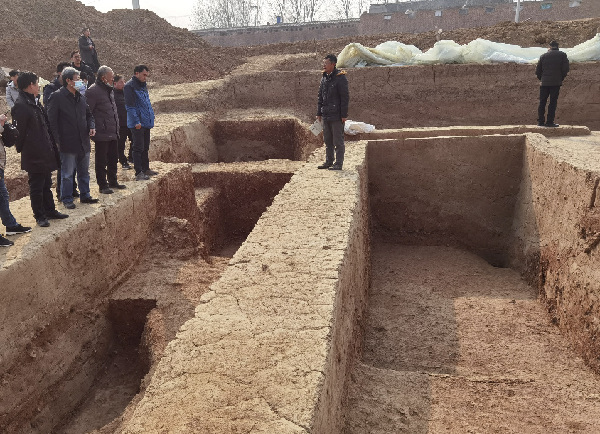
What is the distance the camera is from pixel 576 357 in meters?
4.66

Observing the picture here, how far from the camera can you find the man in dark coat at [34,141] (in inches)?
166

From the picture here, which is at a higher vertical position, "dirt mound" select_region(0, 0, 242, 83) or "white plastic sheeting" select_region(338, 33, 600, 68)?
"dirt mound" select_region(0, 0, 242, 83)

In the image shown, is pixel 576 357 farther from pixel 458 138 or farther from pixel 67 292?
pixel 67 292

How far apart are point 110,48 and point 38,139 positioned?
14696mm

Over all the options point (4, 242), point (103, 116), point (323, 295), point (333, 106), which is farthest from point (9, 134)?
point (333, 106)

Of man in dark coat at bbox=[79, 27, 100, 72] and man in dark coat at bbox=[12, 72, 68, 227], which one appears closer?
man in dark coat at bbox=[12, 72, 68, 227]

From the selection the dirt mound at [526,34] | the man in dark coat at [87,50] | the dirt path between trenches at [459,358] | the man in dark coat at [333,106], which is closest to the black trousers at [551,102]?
the dirt path between trenches at [459,358]

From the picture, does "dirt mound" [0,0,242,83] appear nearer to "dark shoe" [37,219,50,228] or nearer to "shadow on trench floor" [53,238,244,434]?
"shadow on trench floor" [53,238,244,434]

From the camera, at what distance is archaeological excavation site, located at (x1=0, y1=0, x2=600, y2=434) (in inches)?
104

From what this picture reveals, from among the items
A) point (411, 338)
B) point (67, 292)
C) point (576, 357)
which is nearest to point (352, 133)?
point (411, 338)

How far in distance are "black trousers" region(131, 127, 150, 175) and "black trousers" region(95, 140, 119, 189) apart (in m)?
0.34

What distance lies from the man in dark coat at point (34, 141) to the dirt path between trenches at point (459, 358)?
3346 millimetres

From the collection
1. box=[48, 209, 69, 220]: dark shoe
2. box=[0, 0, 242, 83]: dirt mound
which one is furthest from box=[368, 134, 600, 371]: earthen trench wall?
box=[0, 0, 242, 83]: dirt mound

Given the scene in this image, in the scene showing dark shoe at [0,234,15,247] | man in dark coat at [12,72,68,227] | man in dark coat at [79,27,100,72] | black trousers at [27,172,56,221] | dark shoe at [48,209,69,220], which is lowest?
dark shoe at [0,234,15,247]
